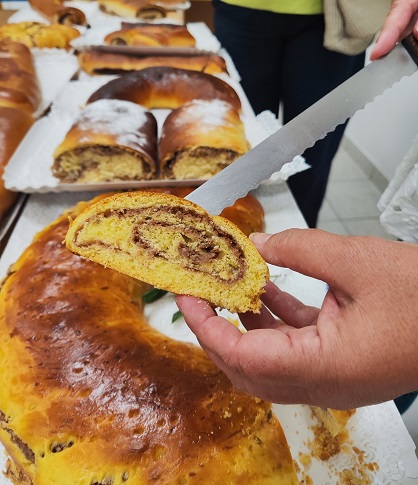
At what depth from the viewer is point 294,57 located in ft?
7.18

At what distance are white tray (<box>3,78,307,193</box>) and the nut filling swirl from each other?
0.65 meters

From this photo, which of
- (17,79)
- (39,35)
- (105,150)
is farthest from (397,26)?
(39,35)

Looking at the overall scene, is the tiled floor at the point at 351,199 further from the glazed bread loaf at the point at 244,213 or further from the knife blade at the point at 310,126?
the knife blade at the point at 310,126

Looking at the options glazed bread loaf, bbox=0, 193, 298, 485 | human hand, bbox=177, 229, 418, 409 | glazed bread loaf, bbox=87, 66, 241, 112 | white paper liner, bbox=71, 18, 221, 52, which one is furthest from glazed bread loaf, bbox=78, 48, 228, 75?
human hand, bbox=177, 229, 418, 409

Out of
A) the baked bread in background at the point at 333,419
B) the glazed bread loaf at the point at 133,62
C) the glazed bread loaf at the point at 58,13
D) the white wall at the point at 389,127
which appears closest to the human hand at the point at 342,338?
the baked bread in background at the point at 333,419

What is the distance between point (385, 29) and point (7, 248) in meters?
1.37

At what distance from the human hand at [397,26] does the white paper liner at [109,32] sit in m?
1.50

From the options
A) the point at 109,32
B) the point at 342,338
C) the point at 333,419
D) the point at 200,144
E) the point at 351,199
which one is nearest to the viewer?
the point at 342,338

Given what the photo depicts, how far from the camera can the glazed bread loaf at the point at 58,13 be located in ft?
9.55

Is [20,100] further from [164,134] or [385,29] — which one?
[385,29]

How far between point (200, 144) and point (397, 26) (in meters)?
0.74

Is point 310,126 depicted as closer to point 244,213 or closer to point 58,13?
point 244,213

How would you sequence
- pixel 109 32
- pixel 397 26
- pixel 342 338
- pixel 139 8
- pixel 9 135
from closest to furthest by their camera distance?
pixel 342 338, pixel 397 26, pixel 9 135, pixel 109 32, pixel 139 8

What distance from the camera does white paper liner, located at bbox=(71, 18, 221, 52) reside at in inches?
101
